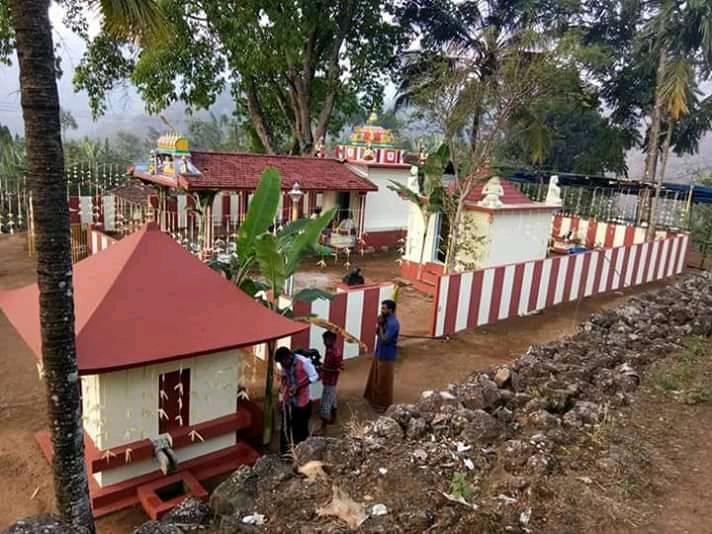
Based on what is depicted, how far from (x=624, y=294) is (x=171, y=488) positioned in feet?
39.9

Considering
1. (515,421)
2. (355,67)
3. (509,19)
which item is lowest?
(515,421)

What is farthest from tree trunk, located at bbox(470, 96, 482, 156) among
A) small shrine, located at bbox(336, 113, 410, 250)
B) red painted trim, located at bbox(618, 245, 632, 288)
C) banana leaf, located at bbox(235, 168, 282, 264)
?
banana leaf, located at bbox(235, 168, 282, 264)

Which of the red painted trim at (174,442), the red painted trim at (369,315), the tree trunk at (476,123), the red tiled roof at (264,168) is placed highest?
the tree trunk at (476,123)

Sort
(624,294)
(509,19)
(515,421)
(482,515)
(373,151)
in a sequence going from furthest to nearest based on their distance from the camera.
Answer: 1. (509,19)
2. (373,151)
3. (624,294)
4. (515,421)
5. (482,515)

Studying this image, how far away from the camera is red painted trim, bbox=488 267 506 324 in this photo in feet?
34.5

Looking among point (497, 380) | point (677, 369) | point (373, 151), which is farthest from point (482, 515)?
point (373, 151)

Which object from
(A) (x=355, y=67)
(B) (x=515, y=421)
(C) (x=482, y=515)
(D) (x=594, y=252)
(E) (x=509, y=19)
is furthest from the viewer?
(E) (x=509, y=19)

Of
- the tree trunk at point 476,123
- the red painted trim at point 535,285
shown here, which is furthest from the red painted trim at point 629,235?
the red painted trim at point 535,285

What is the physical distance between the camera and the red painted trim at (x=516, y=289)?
10.9 m

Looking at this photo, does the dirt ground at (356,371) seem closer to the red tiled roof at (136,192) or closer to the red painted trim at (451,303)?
the red painted trim at (451,303)

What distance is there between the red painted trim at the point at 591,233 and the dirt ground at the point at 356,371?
598cm

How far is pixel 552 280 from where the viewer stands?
39.1ft

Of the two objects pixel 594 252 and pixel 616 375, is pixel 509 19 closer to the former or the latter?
pixel 594 252

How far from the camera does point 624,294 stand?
543 inches
